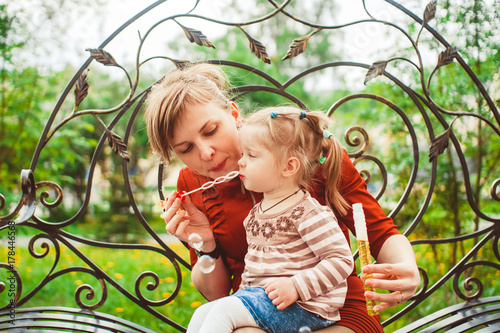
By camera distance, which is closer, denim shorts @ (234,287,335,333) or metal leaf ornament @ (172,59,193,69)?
denim shorts @ (234,287,335,333)

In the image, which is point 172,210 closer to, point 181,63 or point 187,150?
point 187,150

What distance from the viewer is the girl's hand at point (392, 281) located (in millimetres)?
1158

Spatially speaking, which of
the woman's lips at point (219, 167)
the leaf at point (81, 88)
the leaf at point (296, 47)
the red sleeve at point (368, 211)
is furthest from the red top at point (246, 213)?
the leaf at point (81, 88)

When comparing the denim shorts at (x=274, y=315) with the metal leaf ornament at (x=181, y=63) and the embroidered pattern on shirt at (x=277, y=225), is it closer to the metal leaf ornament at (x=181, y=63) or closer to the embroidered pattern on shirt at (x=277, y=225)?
the embroidered pattern on shirt at (x=277, y=225)

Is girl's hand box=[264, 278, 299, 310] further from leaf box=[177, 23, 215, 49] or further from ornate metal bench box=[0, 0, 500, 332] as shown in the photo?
leaf box=[177, 23, 215, 49]

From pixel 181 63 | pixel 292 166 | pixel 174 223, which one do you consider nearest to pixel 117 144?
pixel 181 63

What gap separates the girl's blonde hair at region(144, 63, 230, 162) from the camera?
1309 mm

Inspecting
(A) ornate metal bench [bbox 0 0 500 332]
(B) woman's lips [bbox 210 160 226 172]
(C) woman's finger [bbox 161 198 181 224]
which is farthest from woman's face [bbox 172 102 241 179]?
(A) ornate metal bench [bbox 0 0 500 332]

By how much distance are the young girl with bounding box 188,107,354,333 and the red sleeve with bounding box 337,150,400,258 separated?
2.5 inches

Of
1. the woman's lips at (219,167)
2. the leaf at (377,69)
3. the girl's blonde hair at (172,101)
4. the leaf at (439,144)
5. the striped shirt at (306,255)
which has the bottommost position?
the striped shirt at (306,255)

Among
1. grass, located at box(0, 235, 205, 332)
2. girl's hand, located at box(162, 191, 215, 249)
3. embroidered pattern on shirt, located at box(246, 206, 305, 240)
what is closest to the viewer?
embroidered pattern on shirt, located at box(246, 206, 305, 240)

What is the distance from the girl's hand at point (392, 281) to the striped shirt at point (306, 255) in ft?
0.26

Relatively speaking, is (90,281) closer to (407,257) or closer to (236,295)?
(236,295)

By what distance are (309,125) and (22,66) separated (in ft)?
9.22
